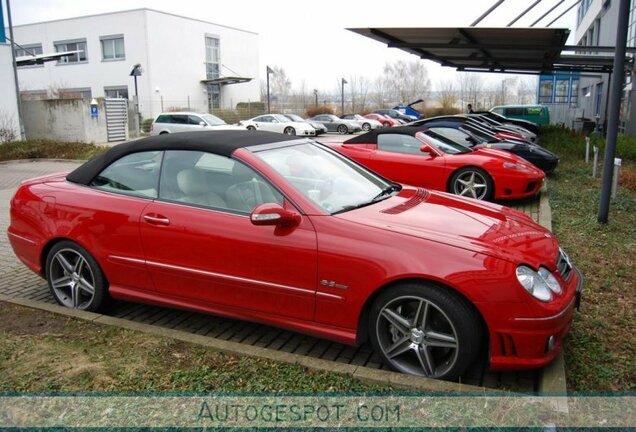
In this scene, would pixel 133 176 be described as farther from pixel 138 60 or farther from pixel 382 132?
pixel 138 60

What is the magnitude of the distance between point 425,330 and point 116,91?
1859 inches

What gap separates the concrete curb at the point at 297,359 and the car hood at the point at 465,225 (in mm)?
830

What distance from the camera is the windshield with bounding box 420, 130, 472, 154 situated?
9531 millimetres

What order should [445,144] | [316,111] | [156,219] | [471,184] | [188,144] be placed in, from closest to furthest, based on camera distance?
1. [156,219]
2. [188,144]
3. [471,184]
4. [445,144]
5. [316,111]

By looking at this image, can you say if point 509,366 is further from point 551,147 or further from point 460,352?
point 551,147

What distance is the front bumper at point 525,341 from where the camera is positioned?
3.15 m

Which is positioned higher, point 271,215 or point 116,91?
point 116,91

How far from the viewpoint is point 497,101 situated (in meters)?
67.2

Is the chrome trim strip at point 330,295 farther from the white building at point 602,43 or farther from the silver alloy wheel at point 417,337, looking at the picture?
the white building at point 602,43

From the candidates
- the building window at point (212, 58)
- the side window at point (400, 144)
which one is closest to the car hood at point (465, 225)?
the side window at point (400, 144)

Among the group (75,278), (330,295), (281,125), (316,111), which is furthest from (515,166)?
(316,111)

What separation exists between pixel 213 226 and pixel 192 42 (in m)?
48.3

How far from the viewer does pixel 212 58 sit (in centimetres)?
5156

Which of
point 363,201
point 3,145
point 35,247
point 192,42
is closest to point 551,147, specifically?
point 363,201
